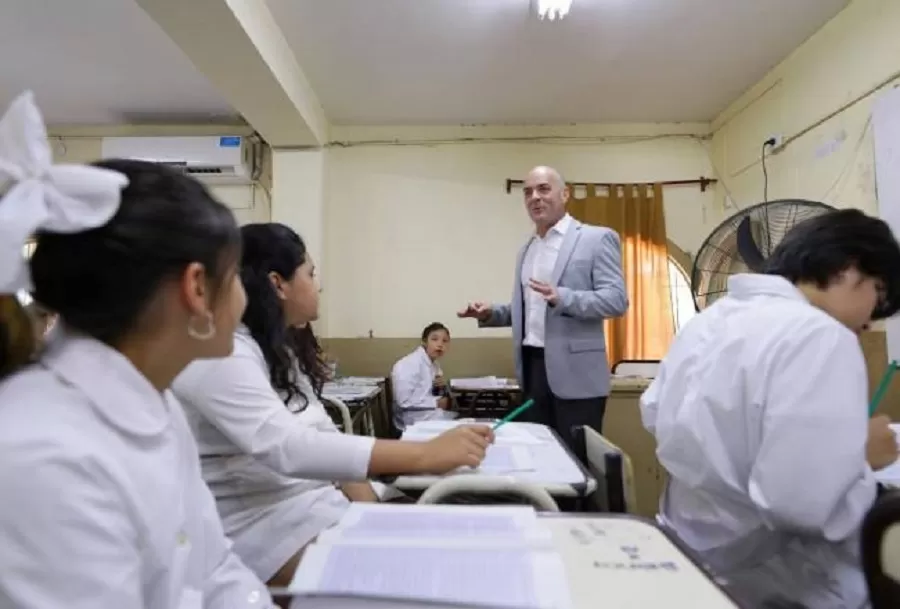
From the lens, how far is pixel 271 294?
1.36 meters

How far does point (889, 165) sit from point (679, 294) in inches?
A: 71.4

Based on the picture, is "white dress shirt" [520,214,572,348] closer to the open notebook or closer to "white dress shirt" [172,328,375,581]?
"white dress shirt" [172,328,375,581]

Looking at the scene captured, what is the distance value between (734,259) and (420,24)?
184cm

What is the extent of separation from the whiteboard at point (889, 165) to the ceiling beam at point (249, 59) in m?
2.68

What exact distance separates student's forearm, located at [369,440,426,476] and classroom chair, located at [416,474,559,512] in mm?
53

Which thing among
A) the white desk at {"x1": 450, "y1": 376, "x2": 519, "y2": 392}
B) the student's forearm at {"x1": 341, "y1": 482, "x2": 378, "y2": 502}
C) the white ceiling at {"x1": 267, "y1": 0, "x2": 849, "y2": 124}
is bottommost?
the student's forearm at {"x1": 341, "y1": 482, "x2": 378, "y2": 502}

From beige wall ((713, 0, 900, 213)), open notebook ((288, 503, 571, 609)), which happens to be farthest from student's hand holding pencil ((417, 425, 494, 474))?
beige wall ((713, 0, 900, 213))

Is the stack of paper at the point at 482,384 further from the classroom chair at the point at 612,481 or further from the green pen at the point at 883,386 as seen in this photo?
the classroom chair at the point at 612,481

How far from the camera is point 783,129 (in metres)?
3.46

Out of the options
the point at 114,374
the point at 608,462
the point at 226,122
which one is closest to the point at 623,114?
the point at 226,122

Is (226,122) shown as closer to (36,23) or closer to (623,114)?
(36,23)

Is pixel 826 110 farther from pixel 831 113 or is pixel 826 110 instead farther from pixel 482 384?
pixel 482 384

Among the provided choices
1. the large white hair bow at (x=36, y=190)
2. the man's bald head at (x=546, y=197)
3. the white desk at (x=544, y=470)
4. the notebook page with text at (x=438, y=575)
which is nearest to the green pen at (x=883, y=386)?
the white desk at (x=544, y=470)

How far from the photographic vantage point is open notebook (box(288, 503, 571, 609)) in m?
0.66
